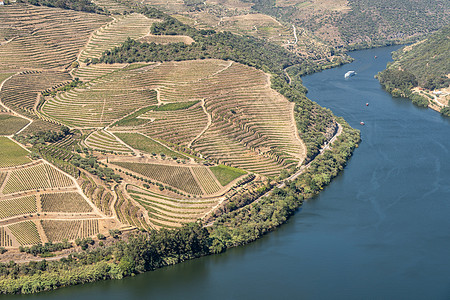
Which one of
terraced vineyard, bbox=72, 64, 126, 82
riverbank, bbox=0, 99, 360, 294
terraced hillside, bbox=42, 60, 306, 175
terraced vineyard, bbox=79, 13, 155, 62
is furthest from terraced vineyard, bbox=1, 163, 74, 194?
terraced vineyard, bbox=79, 13, 155, 62

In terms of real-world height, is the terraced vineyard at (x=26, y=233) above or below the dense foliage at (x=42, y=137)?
below

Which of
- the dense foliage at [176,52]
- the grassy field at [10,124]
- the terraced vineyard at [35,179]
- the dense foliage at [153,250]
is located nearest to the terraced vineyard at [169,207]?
the dense foliage at [153,250]

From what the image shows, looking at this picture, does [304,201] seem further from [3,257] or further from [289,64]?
[289,64]

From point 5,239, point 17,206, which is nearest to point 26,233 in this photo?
point 5,239

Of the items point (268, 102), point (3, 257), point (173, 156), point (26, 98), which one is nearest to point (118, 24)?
point (26, 98)

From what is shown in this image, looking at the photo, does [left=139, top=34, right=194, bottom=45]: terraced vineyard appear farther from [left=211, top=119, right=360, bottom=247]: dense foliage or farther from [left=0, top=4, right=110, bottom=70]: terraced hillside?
[left=211, top=119, right=360, bottom=247]: dense foliage

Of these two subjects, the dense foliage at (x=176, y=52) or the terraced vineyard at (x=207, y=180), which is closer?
the terraced vineyard at (x=207, y=180)

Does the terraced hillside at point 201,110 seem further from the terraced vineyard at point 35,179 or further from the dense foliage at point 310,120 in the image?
the terraced vineyard at point 35,179
